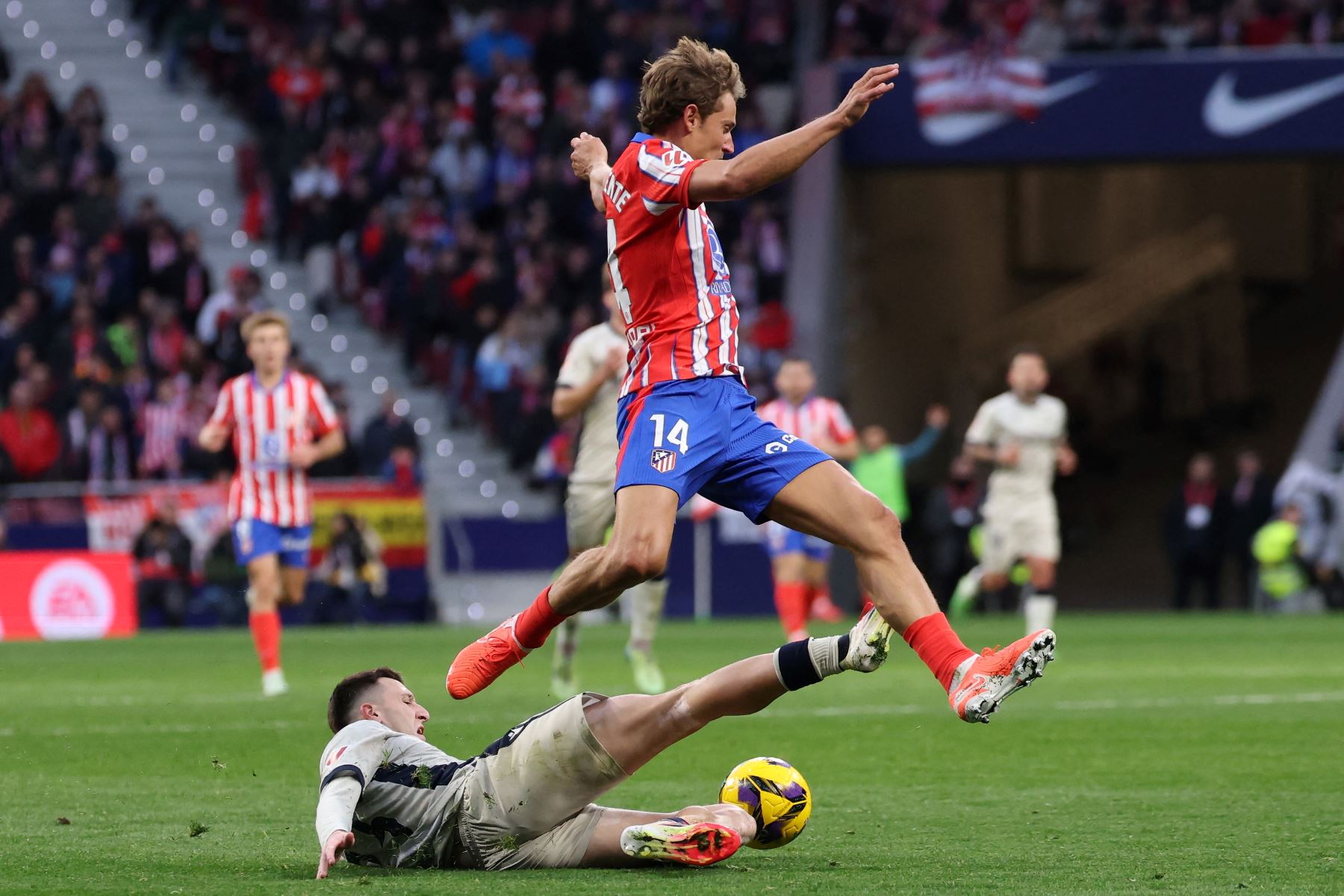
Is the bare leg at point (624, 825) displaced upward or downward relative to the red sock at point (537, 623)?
downward

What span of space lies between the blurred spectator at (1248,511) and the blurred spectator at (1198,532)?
0.52 ft

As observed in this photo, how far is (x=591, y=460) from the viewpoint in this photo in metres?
12.0

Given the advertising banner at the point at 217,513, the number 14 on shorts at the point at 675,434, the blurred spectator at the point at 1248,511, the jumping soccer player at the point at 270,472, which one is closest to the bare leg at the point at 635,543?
the number 14 on shorts at the point at 675,434

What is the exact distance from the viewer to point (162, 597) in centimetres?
2158

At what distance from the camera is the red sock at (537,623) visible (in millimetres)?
6625

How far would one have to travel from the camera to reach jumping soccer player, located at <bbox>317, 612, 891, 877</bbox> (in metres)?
5.71

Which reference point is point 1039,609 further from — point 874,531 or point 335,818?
point 335,818

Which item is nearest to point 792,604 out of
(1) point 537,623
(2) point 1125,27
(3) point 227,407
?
(3) point 227,407

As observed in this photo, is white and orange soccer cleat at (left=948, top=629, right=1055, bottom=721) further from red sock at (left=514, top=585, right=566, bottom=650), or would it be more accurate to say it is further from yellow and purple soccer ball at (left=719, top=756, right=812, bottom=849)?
red sock at (left=514, top=585, right=566, bottom=650)

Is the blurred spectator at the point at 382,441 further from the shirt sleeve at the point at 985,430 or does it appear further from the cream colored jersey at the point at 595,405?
the cream colored jersey at the point at 595,405

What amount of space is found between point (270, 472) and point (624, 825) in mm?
7137

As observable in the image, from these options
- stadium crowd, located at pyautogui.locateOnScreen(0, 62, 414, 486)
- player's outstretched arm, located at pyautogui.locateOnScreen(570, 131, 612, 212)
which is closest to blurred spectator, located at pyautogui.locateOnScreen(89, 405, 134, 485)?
stadium crowd, located at pyautogui.locateOnScreen(0, 62, 414, 486)

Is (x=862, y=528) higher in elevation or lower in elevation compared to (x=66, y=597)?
higher

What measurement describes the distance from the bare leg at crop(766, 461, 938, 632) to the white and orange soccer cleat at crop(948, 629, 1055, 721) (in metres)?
0.36
